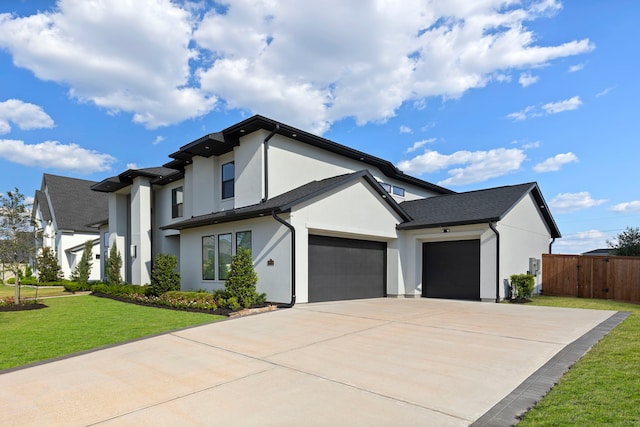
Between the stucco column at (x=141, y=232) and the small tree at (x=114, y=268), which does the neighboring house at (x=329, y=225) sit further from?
the small tree at (x=114, y=268)

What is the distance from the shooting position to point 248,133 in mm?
14859

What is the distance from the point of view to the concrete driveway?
4.02 meters

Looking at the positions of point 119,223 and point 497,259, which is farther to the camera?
point 119,223

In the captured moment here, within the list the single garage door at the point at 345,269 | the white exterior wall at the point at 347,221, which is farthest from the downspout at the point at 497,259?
the single garage door at the point at 345,269

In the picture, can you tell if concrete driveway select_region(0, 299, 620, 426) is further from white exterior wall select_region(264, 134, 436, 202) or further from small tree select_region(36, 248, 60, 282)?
small tree select_region(36, 248, 60, 282)

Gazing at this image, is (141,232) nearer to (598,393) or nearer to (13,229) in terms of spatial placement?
(13,229)

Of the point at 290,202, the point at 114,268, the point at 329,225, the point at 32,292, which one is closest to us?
the point at 290,202

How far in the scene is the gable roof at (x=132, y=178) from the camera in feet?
63.8

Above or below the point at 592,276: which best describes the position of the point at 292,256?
above

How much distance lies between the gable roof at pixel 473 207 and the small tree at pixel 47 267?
85.4 ft

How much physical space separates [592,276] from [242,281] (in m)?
14.8

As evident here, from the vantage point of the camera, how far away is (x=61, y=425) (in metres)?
3.85

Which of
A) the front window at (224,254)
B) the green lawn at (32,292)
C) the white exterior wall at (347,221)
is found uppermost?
the white exterior wall at (347,221)

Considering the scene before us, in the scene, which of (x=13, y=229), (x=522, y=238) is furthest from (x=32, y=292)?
(x=522, y=238)
